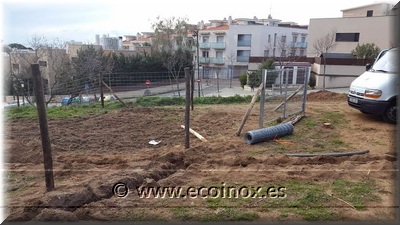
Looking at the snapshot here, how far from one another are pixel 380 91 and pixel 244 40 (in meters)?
33.5

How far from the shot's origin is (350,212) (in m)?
2.86

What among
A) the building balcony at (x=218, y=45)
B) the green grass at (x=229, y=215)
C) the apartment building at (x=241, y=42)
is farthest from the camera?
the building balcony at (x=218, y=45)

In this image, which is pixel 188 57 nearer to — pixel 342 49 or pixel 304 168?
pixel 342 49

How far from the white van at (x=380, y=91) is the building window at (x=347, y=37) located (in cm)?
2495

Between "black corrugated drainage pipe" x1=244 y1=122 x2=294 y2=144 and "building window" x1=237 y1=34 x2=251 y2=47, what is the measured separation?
34.0 metres

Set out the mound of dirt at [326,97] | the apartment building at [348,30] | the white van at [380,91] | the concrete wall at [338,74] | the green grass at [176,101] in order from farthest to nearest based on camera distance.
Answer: the apartment building at [348,30] < the concrete wall at [338,74] < the mound of dirt at [326,97] < the green grass at [176,101] < the white van at [380,91]

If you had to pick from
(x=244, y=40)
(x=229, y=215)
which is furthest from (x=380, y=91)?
(x=244, y=40)

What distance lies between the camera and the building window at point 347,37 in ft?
95.7

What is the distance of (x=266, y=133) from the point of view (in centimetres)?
557

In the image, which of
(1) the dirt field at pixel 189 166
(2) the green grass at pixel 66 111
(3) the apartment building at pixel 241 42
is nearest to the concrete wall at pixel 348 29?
(3) the apartment building at pixel 241 42

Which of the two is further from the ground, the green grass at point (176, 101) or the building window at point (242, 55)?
the building window at point (242, 55)

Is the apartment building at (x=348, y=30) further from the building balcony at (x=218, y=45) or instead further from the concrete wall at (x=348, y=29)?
the building balcony at (x=218, y=45)

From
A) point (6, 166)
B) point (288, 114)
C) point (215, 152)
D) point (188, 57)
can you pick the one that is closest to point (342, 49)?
point (188, 57)

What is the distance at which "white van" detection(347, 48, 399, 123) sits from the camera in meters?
6.54
